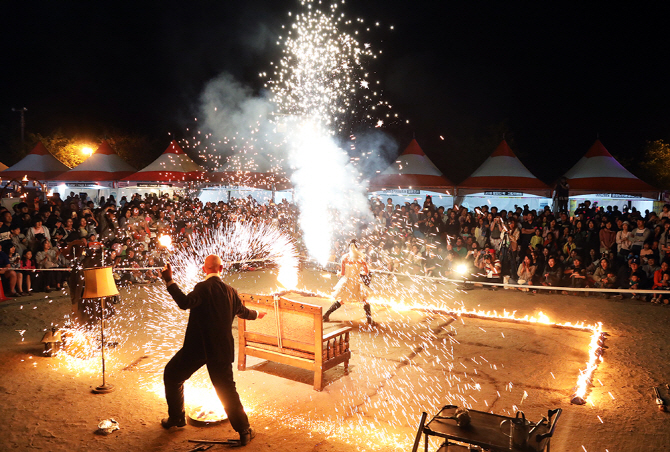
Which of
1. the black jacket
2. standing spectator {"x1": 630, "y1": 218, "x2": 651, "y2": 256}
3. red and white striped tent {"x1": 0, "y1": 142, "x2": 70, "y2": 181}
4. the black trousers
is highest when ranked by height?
red and white striped tent {"x1": 0, "y1": 142, "x2": 70, "y2": 181}

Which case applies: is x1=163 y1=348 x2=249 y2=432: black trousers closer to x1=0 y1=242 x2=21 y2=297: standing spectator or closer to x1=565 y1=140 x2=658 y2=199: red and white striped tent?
x1=0 y1=242 x2=21 y2=297: standing spectator

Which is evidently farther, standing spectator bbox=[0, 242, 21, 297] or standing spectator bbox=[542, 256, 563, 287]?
standing spectator bbox=[542, 256, 563, 287]

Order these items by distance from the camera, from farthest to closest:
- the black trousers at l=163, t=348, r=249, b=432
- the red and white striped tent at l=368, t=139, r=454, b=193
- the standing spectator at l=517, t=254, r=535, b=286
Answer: the red and white striped tent at l=368, t=139, r=454, b=193 < the standing spectator at l=517, t=254, r=535, b=286 < the black trousers at l=163, t=348, r=249, b=432

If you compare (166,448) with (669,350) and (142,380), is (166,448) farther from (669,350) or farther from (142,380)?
(669,350)

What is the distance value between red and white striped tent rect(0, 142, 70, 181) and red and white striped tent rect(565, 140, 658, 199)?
807 inches

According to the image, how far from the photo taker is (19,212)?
1133 centimetres

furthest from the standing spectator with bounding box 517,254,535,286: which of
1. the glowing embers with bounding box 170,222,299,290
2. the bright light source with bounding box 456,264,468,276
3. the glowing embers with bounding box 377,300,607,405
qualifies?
the glowing embers with bounding box 170,222,299,290

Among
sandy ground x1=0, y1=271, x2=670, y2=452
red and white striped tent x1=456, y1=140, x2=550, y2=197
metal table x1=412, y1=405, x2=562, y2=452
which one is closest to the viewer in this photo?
metal table x1=412, y1=405, x2=562, y2=452

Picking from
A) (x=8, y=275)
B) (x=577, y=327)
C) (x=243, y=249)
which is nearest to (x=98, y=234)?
(x=8, y=275)

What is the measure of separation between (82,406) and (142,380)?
2.63 ft

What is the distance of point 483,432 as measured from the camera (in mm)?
3059

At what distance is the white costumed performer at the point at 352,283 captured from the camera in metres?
7.79

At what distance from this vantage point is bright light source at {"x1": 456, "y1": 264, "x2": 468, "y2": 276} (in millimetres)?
11561

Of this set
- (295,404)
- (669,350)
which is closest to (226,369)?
(295,404)
